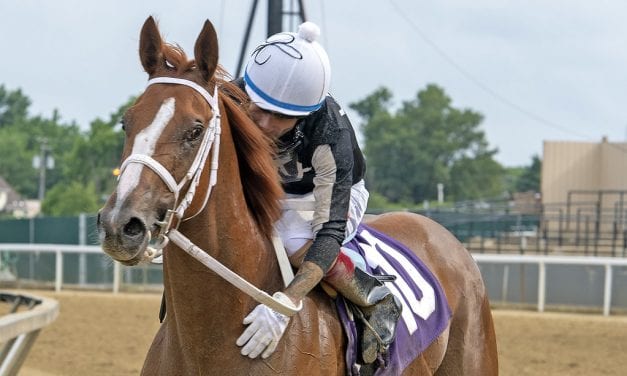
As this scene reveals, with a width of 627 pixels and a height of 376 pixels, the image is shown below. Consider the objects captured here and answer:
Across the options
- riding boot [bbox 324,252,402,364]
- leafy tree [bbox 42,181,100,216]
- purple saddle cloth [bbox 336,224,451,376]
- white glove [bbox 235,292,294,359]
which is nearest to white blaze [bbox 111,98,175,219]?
white glove [bbox 235,292,294,359]

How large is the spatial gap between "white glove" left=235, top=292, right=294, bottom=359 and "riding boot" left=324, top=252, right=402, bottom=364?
452mm

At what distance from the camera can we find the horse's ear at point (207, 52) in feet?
11.0

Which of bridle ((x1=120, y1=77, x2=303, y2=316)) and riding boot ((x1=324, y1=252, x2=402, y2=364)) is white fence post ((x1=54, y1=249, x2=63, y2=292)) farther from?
bridle ((x1=120, y1=77, x2=303, y2=316))

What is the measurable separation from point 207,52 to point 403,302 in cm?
172

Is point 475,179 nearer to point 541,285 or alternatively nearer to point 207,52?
point 541,285

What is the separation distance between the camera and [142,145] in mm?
3078

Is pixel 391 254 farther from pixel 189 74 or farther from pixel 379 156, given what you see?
pixel 379 156

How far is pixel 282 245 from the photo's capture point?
385cm

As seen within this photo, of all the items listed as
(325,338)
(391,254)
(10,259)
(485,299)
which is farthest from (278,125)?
(10,259)

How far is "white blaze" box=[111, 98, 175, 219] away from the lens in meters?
2.98

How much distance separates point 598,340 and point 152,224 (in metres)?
10.4

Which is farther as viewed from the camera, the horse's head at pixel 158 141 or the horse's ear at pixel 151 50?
the horse's ear at pixel 151 50

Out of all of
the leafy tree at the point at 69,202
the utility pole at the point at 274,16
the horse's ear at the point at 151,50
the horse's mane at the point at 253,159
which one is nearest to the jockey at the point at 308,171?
the horse's mane at the point at 253,159

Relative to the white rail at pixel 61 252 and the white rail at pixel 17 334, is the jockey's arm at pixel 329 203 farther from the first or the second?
the white rail at pixel 61 252
